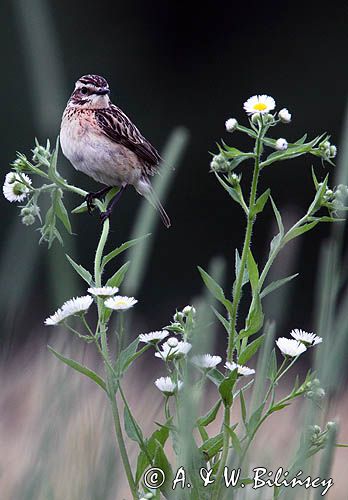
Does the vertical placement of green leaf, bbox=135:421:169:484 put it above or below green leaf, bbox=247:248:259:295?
below

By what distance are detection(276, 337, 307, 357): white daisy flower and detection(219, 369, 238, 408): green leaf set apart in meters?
0.10

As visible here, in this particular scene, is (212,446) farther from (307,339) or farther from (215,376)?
(307,339)

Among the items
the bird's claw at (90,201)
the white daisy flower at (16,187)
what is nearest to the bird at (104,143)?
the bird's claw at (90,201)

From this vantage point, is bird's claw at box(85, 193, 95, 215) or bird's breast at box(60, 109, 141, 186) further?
bird's breast at box(60, 109, 141, 186)

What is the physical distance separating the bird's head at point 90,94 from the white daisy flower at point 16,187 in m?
0.87

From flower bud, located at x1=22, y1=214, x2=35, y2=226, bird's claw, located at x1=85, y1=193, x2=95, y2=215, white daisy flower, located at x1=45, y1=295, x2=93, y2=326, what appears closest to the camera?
white daisy flower, located at x1=45, y1=295, x2=93, y2=326

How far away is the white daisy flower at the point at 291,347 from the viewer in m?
1.61

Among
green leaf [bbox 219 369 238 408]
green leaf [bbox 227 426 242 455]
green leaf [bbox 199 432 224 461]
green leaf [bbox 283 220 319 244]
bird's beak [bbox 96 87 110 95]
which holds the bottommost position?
green leaf [bbox 227 426 242 455]

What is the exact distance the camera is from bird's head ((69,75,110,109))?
2.61 metres

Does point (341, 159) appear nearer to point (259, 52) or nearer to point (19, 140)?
point (19, 140)

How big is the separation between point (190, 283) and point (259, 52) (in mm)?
3196

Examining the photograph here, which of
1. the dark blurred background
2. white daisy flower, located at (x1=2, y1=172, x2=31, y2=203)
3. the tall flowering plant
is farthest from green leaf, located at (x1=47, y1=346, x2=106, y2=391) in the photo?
the dark blurred background

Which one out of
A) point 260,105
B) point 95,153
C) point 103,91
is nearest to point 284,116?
point 260,105

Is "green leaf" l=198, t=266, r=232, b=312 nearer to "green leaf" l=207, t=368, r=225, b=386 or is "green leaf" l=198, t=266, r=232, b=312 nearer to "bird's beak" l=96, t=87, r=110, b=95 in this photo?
"green leaf" l=207, t=368, r=225, b=386
